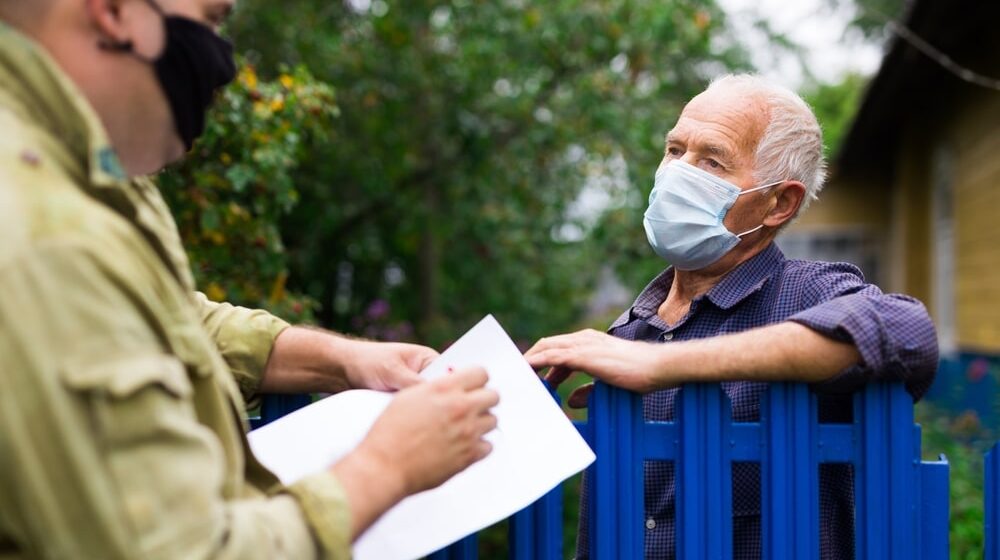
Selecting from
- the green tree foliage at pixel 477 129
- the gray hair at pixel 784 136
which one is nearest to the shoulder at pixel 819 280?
the gray hair at pixel 784 136

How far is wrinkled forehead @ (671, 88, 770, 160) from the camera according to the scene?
2297 millimetres

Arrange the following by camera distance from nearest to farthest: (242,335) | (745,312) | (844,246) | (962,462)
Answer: (242,335) < (745,312) < (962,462) < (844,246)

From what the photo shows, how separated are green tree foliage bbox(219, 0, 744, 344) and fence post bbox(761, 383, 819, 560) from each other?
4710mm

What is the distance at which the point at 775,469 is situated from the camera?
1858mm

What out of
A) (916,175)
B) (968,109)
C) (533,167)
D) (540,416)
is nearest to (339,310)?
(533,167)

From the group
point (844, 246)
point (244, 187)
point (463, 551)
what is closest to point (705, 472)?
point (463, 551)

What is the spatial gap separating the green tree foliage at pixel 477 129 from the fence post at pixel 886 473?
4.71 meters

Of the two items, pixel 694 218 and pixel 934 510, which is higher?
pixel 694 218

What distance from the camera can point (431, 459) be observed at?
1369 mm

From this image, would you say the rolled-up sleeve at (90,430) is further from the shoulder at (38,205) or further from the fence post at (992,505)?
the fence post at (992,505)

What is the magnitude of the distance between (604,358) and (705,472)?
0.30 meters

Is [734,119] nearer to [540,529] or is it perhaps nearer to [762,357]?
[762,357]

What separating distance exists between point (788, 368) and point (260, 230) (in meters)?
2.53

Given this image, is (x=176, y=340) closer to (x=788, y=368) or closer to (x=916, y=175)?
(x=788, y=368)
